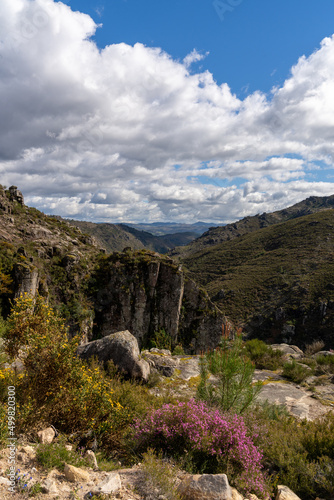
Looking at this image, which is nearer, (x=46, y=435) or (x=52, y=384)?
(x=46, y=435)

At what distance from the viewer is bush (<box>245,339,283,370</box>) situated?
12.3 meters

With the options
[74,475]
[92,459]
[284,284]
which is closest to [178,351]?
[92,459]

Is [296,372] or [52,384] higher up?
[52,384]

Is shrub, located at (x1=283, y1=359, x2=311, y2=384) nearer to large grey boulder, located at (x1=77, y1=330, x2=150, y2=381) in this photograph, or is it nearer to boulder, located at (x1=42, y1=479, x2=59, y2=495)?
large grey boulder, located at (x1=77, y1=330, x2=150, y2=381)

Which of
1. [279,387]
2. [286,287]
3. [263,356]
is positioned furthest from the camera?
[286,287]

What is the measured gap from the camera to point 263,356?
42.9 feet

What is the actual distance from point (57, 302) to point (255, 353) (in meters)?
16.4

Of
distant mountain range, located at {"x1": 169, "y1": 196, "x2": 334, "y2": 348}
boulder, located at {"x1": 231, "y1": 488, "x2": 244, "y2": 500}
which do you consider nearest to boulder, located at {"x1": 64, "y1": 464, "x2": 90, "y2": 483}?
boulder, located at {"x1": 231, "y1": 488, "x2": 244, "y2": 500}

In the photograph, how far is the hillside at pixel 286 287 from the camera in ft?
169

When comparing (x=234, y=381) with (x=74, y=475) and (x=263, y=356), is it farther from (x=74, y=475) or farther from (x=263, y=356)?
(x=263, y=356)

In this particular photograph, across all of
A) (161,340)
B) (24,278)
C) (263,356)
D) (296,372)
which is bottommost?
(161,340)

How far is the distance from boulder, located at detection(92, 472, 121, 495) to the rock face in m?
21.9

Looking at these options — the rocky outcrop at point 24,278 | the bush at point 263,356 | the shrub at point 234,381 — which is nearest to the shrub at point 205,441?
the shrub at point 234,381

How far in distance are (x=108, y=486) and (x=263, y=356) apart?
11.7 m
